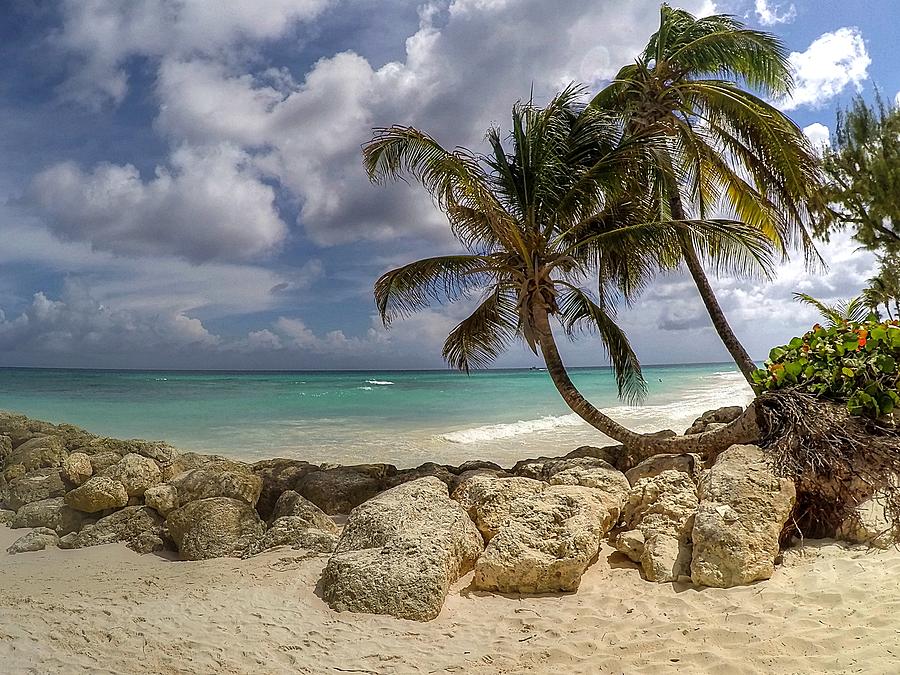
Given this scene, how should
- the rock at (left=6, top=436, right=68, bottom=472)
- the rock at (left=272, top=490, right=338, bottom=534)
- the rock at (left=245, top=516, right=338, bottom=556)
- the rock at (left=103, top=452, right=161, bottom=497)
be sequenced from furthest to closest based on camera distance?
the rock at (left=6, top=436, right=68, bottom=472), the rock at (left=103, top=452, right=161, bottom=497), the rock at (left=272, top=490, right=338, bottom=534), the rock at (left=245, top=516, right=338, bottom=556)

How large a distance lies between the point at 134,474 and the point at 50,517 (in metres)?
1.16

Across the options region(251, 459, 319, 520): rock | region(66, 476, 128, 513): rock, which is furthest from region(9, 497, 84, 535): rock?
region(251, 459, 319, 520): rock

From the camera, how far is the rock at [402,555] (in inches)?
165

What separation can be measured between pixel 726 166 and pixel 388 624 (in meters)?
9.82

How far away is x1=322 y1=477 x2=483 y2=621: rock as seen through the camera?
165 inches

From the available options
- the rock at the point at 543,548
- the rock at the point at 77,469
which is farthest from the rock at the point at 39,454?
the rock at the point at 543,548

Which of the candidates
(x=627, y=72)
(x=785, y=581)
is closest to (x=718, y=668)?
(x=785, y=581)

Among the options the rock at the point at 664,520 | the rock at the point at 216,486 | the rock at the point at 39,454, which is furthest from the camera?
the rock at the point at 39,454

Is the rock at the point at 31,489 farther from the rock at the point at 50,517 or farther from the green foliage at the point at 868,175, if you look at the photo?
the green foliage at the point at 868,175

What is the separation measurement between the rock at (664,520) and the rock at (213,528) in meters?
3.66

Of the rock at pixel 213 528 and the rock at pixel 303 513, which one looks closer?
the rock at pixel 213 528

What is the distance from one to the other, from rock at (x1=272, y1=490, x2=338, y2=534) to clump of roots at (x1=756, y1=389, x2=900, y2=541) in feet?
14.0

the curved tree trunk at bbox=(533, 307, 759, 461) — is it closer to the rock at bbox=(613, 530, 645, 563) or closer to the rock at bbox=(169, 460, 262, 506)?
the rock at bbox=(613, 530, 645, 563)

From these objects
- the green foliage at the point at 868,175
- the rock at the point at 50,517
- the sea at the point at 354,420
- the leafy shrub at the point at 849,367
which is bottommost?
the sea at the point at 354,420
